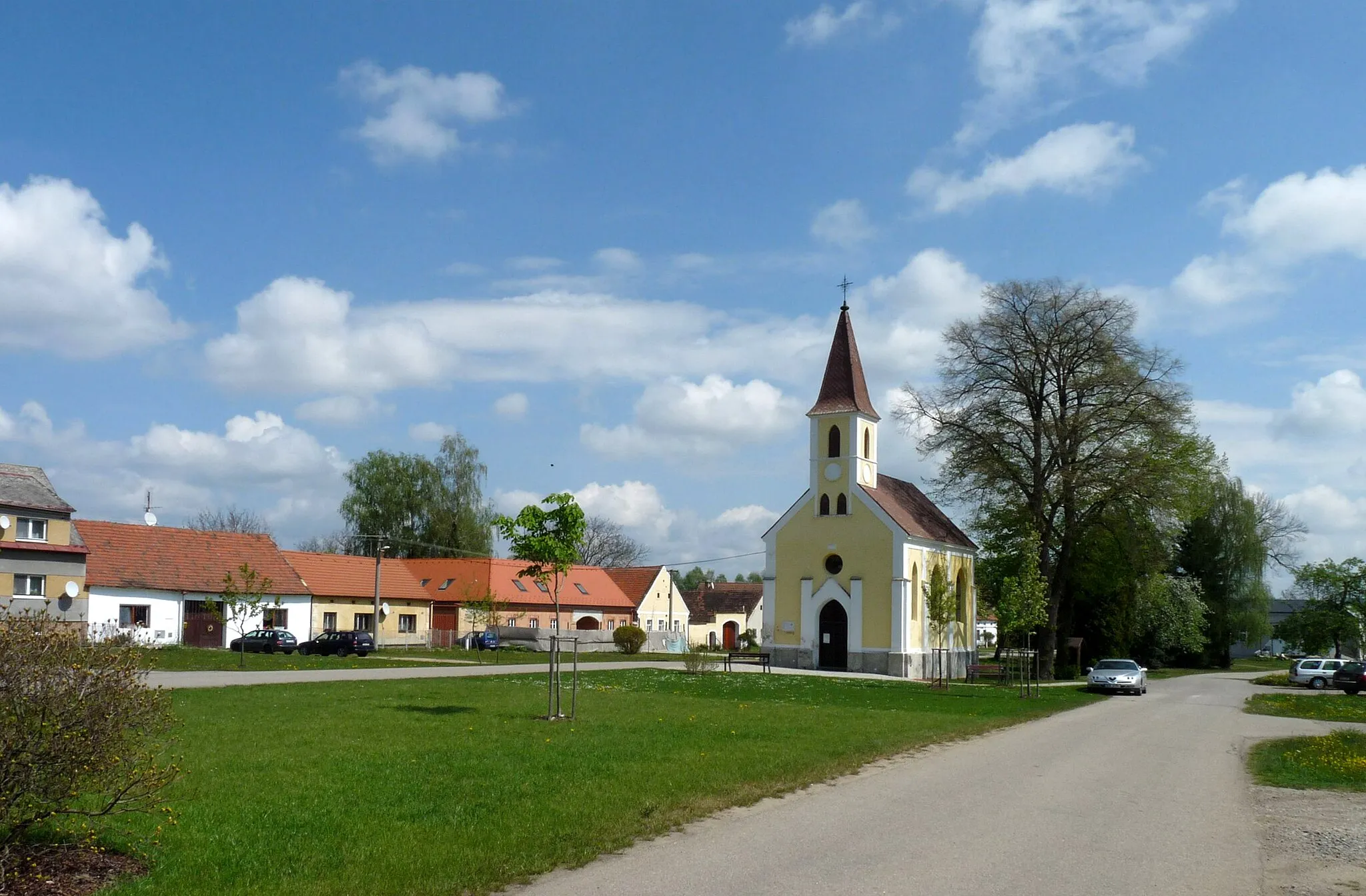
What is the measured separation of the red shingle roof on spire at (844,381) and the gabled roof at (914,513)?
3627 millimetres

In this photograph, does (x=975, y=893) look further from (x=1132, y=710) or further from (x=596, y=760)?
(x=1132, y=710)

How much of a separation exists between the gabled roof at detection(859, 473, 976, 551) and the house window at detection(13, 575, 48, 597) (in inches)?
1360

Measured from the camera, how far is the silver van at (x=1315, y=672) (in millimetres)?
47938

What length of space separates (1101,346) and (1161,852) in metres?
36.4

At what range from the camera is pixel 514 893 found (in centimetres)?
790

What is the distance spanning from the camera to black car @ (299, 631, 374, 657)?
49.5m

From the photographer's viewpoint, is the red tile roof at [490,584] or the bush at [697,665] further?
the red tile roof at [490,584]

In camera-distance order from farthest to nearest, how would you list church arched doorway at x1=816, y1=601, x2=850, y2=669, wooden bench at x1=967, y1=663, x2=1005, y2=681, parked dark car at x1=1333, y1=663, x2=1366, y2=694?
church arched doorway at x1=816, y1=601, x2=850, y2=669, parked dark car at x1=1333, y1=663, x2=1366, y2=694, wooden bench at x1=967, y1=663, x2=1005, y2=681

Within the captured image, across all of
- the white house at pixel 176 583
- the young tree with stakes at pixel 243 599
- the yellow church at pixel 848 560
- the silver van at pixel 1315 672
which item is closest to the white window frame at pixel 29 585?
the white house at pixel 176 583

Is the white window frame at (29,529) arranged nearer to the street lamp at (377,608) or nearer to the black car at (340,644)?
the black car at (340,644)

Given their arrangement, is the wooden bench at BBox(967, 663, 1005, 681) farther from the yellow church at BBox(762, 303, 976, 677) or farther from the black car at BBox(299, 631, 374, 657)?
the black car at BBox(299, 631, 374, 657)

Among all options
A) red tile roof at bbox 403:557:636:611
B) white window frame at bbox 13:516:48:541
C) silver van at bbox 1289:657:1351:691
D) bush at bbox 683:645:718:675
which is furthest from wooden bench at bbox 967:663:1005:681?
white window frame at bbox 13:516:48:541

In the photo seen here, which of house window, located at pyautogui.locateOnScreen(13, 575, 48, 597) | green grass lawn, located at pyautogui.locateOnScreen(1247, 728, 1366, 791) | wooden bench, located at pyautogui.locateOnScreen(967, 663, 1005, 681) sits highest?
house window, located at pyautogui.locateOnScreen(13, 575, 48, 597)

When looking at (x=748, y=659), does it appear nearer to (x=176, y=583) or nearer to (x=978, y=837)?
(x=176, y=583)
